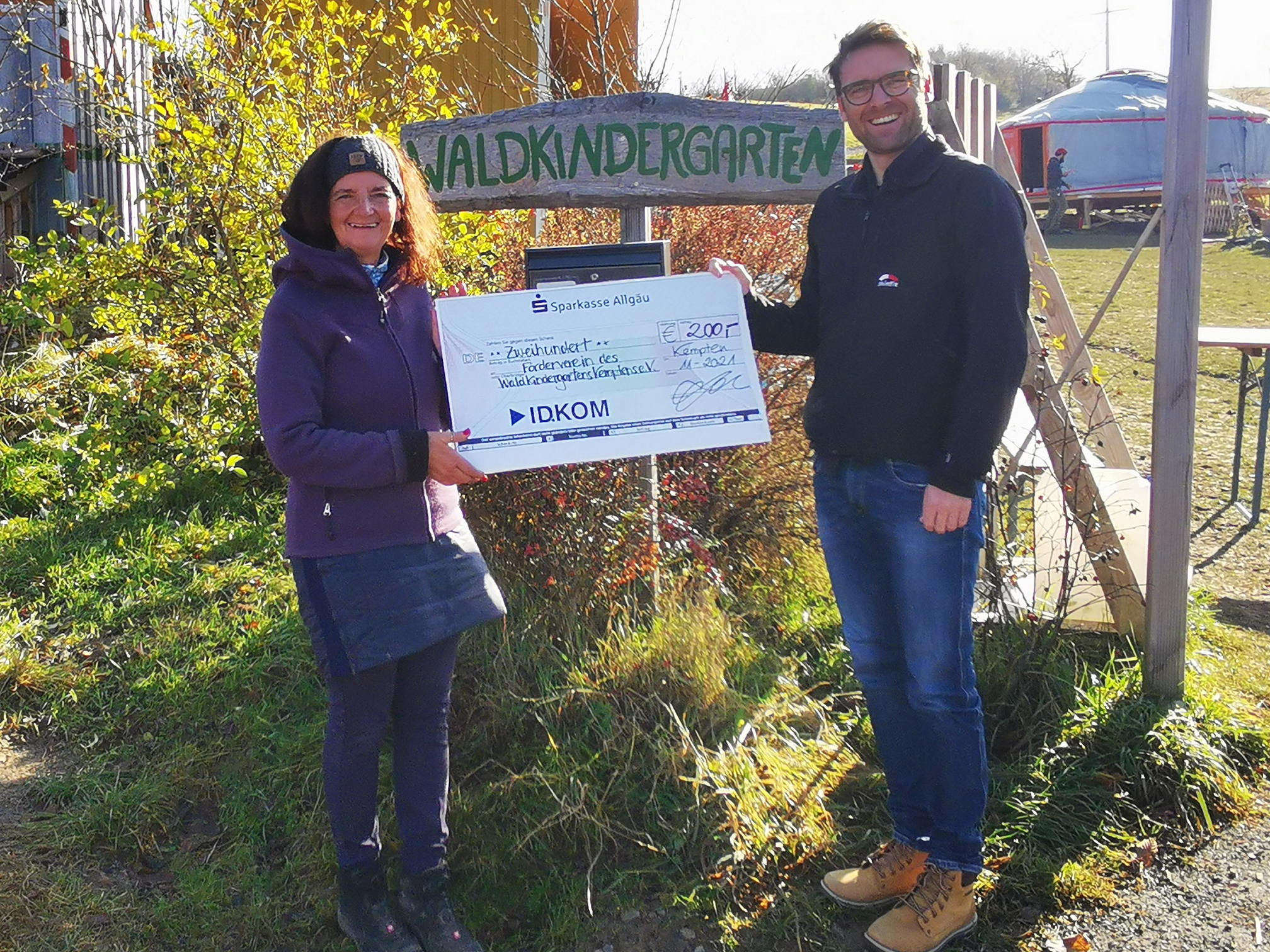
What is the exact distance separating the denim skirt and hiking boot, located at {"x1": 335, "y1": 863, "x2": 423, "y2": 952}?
1.83 feet

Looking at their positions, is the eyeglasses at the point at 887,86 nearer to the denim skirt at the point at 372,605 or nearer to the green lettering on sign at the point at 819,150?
the green lettering on sign at the point at 819,150

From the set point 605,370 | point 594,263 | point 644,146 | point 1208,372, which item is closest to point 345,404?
point 605,370

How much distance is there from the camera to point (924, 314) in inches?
98.0

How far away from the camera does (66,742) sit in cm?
379

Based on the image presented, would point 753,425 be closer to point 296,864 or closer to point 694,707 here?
point 694,707

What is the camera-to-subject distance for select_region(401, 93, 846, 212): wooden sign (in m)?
3.32

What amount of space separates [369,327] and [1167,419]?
8.31 feet

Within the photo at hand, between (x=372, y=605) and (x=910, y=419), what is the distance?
1277 mm

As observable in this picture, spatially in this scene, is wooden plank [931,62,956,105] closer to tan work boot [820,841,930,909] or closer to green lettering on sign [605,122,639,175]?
green lettering on sign [605,122,639,175]

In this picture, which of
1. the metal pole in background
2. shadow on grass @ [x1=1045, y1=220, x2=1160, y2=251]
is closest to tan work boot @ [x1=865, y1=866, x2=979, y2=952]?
the metal pole in background

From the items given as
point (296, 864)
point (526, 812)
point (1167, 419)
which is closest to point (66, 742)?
point (296, 864)

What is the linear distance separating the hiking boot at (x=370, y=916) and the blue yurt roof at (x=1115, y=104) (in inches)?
1064

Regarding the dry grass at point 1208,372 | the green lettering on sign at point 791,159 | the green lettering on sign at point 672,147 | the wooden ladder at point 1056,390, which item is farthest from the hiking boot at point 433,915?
the dry grass at point 1208,372

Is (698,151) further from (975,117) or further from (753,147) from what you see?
(975,117)
